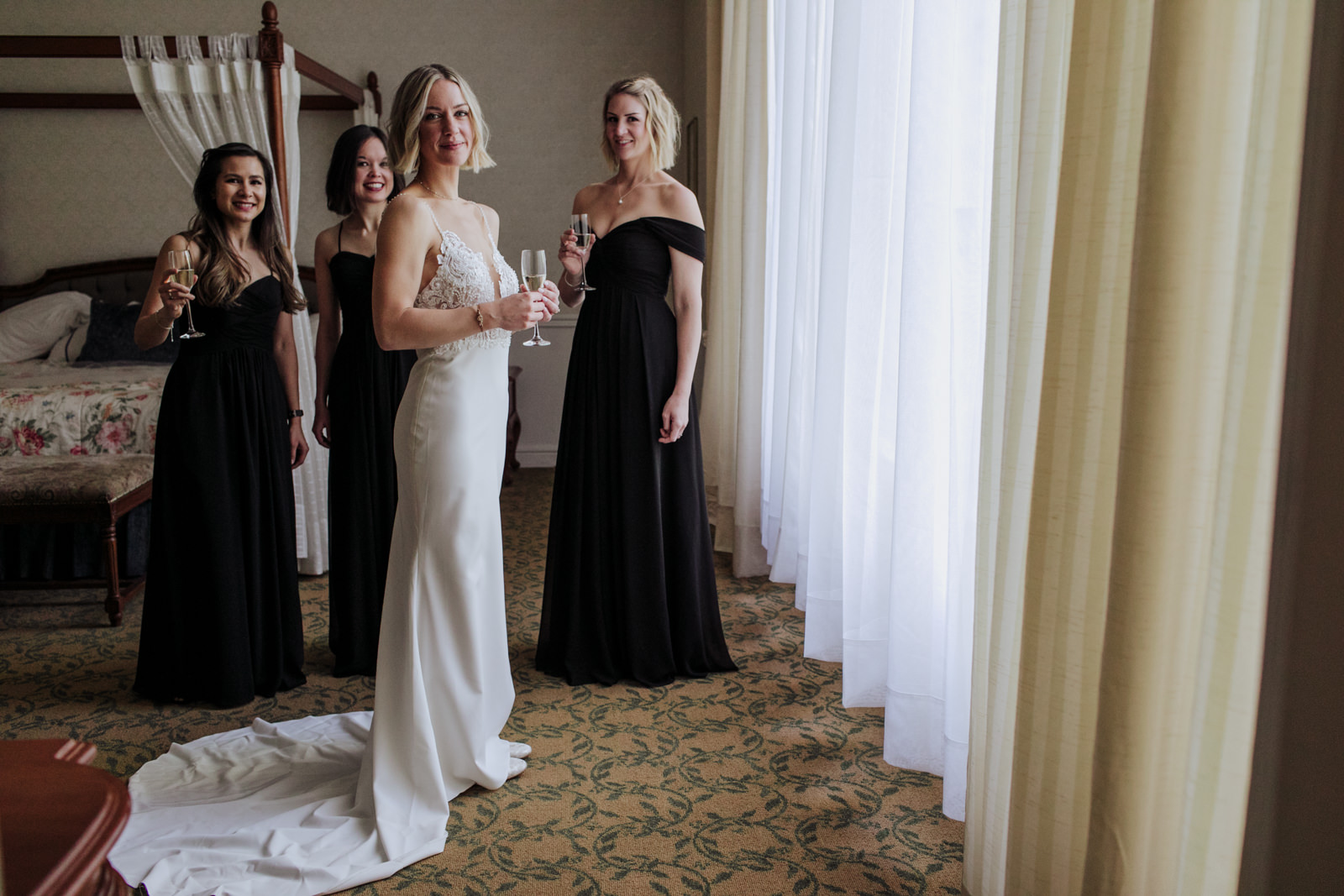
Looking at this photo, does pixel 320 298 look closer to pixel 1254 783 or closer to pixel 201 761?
pixel 201 761

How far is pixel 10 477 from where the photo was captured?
3.64m

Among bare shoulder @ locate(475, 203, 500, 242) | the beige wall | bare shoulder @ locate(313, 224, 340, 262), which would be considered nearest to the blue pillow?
the beige wall

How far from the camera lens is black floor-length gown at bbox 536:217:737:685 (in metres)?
3.02

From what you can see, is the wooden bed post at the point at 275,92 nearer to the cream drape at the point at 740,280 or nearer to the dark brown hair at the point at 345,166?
the dark brown hair at the point at 345,166

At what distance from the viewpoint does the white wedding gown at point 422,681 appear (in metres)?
2.09

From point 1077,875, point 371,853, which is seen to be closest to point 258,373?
point 371,853

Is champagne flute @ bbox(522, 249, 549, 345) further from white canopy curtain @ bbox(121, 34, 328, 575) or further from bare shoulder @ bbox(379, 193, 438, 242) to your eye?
white canopy curtain @ bbox(121, 34, 328, 575)

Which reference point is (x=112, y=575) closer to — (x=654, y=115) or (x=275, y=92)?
(x=275, y=92)

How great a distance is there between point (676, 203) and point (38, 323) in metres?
4.92

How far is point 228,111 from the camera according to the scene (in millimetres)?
4215

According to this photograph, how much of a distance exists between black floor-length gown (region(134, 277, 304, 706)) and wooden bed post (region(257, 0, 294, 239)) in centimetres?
141

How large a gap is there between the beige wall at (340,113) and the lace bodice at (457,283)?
4431 mm

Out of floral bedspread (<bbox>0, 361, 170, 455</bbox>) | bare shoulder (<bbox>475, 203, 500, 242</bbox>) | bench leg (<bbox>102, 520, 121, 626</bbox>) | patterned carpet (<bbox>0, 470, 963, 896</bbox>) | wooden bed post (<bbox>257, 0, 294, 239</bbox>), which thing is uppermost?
wooden bed post (<bbox>257, 0, 294, 239</bbox>)

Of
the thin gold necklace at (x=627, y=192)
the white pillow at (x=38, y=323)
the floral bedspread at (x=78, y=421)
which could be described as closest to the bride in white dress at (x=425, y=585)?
the thin gold necklace at (x=627, y=192)
